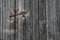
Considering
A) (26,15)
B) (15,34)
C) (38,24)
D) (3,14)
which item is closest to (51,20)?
(38,24)

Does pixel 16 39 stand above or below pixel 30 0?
below

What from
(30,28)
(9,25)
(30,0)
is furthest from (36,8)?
(9,25)

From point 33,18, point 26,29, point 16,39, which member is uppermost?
point 33,18

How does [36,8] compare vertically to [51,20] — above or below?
above

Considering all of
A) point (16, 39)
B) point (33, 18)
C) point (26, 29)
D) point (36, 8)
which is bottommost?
point (16, 39)

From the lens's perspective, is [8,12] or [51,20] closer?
[51,20]

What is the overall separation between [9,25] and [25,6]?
27 centimetres

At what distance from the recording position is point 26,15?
156cm

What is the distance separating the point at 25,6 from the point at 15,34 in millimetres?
317

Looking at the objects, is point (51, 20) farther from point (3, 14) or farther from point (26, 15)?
point (3, 14)

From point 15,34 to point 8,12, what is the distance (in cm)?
25

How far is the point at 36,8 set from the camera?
1.54 metres

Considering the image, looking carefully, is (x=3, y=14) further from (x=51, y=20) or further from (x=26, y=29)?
(x=51, y=20)

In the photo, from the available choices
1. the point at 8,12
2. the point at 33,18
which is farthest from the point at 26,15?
the point at 8,12
